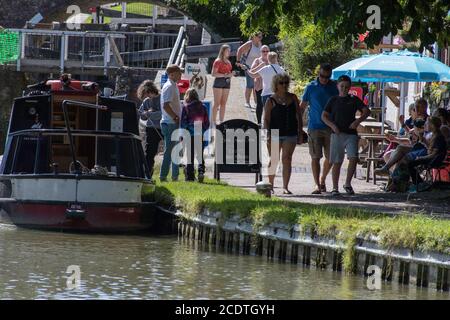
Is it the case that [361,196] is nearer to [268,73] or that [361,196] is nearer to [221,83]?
[268,73]

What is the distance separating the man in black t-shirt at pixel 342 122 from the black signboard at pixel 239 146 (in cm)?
145

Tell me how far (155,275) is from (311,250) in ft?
5.87

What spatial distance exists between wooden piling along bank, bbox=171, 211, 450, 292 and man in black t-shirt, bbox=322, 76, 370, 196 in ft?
7.81

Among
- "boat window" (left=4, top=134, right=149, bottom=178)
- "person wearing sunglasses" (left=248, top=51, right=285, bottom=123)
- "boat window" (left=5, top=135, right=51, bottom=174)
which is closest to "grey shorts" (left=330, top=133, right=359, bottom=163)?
"boat window" (left=4, top=134, right=149, bottom=178)

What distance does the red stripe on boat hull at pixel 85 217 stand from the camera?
62.1 feet

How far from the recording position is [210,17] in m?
49.8

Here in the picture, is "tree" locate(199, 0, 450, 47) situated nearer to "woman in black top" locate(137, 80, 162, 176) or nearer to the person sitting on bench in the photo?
the person sitting on bench

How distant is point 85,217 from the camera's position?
62.1 ft

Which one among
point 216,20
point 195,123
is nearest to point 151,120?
point 195,123

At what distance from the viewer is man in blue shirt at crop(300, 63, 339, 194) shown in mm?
20077

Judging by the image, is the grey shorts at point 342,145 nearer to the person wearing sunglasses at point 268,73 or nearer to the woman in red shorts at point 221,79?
the person wearing sunglasses at point 268,73
